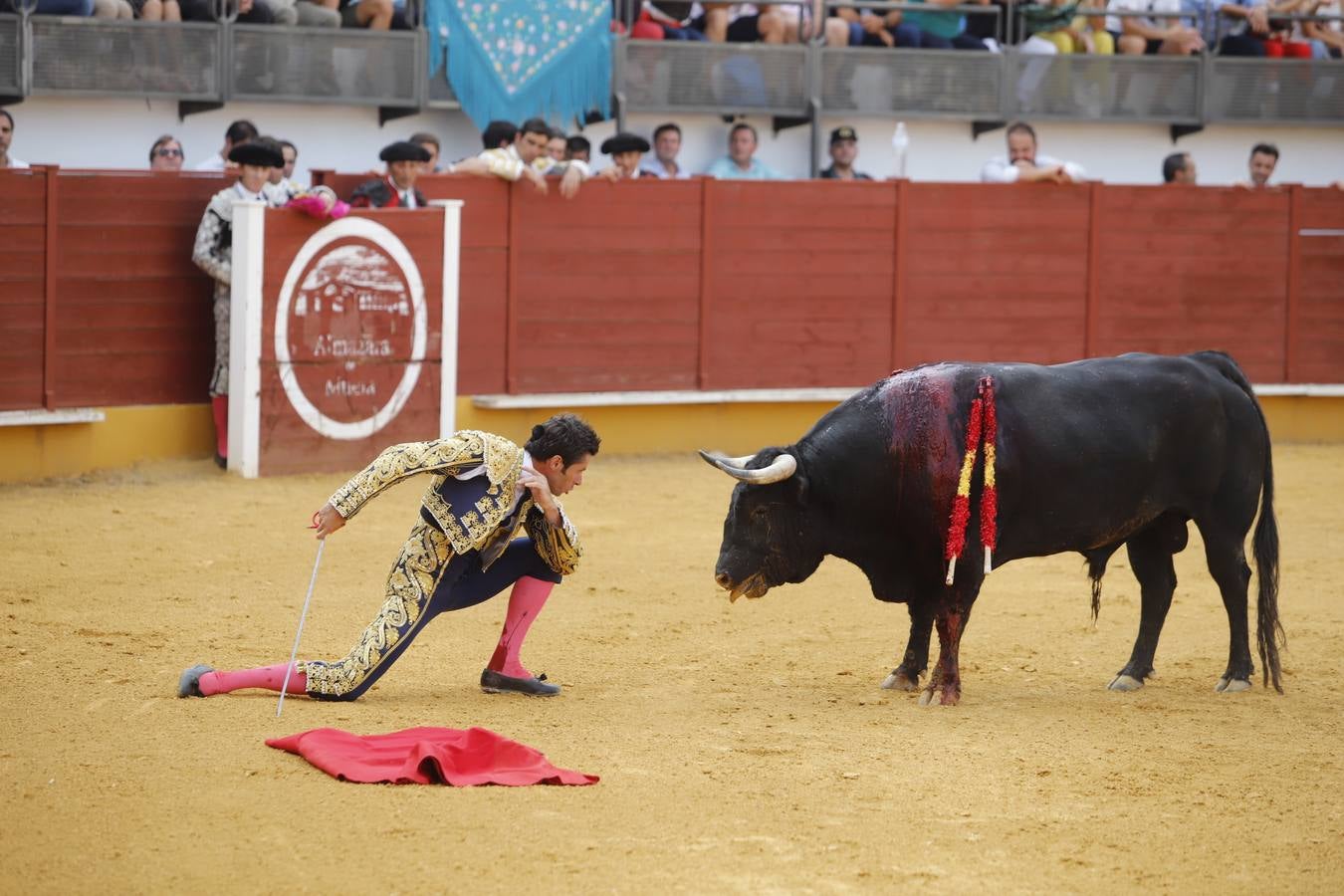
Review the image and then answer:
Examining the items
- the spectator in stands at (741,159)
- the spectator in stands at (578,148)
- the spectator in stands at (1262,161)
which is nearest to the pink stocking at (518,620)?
the spectator in stands at (578,148)

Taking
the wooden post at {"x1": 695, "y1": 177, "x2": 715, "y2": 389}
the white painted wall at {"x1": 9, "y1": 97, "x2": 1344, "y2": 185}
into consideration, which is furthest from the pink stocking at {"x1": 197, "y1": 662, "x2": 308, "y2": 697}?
the white painted wall at {"x1": 9, "y1": 97, "x2": 1344, "y2": 185}

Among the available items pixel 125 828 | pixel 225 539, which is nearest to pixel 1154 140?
pixel 225 539

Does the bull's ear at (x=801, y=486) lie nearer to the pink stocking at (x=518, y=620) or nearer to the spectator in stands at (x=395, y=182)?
the pink stocking at (x=518, y=620)

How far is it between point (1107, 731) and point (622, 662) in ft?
4.98

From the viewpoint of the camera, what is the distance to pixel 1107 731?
16.7 ft

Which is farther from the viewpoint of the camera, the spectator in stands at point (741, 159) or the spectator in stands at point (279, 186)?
the spectator in stands at point (741, 159)

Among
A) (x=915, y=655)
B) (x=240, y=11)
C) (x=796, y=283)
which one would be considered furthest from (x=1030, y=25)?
(x=915, y=655)

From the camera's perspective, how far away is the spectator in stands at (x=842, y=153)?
1157cm

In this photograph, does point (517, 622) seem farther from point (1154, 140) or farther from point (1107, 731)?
point (1154, 140)

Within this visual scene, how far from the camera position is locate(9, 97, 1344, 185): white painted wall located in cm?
1060

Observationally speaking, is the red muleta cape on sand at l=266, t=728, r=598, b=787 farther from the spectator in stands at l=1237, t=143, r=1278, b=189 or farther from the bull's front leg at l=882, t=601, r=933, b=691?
the spectator in stands at l=1237, t=143, r=1278, b=189

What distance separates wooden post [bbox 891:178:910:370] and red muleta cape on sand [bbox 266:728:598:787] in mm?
7040

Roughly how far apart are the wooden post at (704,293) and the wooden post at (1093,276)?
2468 millimetres

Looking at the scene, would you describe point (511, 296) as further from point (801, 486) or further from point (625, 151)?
point (801, 486)
